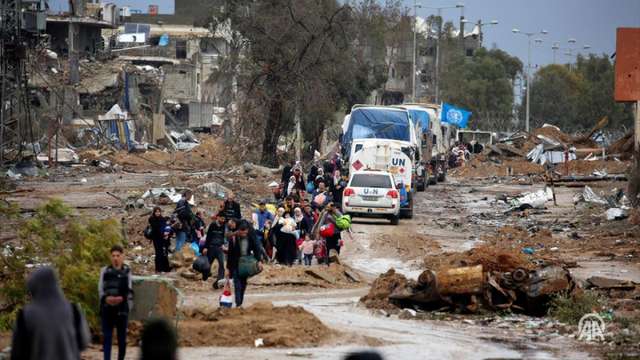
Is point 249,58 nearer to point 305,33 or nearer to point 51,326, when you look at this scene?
point 305,33

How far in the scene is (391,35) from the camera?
12456cm

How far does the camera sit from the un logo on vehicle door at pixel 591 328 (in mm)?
17991

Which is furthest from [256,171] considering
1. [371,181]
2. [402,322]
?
[402,322]

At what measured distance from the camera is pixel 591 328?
730 inches

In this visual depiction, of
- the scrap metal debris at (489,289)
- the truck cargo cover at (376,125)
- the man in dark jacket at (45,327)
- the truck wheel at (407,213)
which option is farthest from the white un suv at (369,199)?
the man in dark jacket at (45,327)

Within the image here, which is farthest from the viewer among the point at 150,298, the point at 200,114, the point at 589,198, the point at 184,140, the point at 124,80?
the point at 200,114

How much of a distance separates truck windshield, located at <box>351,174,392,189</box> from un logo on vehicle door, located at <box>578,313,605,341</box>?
18.5 metres

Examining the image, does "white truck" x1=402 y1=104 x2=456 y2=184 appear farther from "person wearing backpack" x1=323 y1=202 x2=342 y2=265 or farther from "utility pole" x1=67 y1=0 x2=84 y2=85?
"person wearing backpack" x1=323 y1=202 x2=342 y2=265

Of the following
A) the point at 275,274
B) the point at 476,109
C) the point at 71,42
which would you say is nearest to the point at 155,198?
the point at 275,274

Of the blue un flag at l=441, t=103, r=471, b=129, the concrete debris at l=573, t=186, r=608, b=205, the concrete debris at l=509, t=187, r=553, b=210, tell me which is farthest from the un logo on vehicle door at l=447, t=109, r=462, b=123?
the concrete debris at l=509, t=187, r=553, b=210

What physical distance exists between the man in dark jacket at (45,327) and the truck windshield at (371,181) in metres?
27.1

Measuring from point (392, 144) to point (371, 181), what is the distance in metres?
6.00

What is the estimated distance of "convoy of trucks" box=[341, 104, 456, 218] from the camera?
141 feet

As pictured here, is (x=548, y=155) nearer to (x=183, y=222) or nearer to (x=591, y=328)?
(x=183, y=222)
